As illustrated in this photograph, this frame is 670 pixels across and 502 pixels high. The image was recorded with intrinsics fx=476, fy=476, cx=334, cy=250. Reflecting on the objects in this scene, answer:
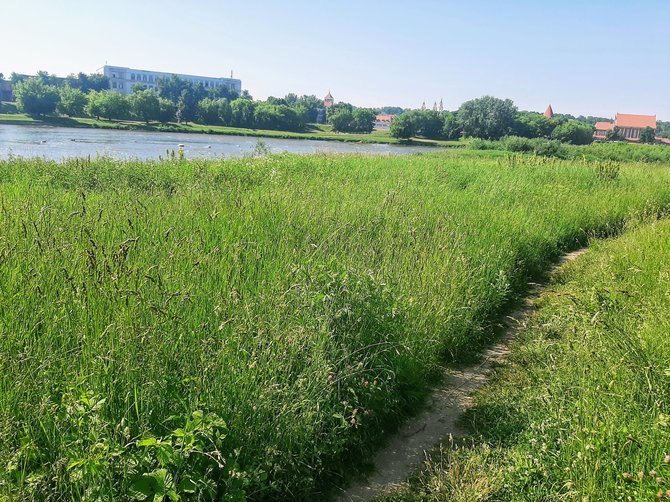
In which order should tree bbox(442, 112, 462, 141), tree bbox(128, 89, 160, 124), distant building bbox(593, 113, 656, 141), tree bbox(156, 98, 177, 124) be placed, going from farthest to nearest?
distant building bbox(593, 113, 656, 141) < tree bbox(442, 112, 462, 141) < tree bbox(156, 98, 177, 124) < tree bbox(128, 89, 160, 124)

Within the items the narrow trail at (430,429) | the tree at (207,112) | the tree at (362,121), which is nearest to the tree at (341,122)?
the tree at (362,121)

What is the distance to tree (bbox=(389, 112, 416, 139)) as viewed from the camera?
3575 inches

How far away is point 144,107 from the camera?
271 feet

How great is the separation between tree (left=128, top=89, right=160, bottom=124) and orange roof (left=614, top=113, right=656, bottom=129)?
12981 cm

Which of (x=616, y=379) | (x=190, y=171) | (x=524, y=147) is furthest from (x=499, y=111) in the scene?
(x=616, y=379)

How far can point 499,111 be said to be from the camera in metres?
87.6

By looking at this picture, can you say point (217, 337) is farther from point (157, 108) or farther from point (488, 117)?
point (488, 117)

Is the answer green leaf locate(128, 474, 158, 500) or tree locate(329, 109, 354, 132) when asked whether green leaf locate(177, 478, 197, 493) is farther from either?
tree locate(329, 109, 354, 132)

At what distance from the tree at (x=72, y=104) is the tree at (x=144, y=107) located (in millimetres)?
7597

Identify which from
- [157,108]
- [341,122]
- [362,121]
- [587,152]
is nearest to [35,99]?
[157,108]

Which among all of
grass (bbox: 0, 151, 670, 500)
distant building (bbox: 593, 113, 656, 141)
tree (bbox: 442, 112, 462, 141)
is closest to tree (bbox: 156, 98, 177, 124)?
tree (bbox: 442, 112, 462, 141)

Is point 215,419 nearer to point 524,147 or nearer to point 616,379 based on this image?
point 616,379

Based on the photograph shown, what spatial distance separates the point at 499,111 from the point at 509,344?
9063 centimetres

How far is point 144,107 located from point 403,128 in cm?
4679
